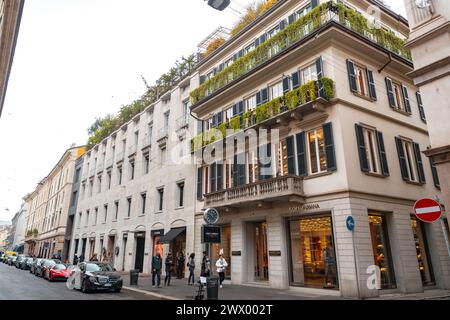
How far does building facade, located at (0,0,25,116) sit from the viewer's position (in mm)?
17516

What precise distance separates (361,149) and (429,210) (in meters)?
7.29

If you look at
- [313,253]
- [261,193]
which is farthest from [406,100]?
[313,253]

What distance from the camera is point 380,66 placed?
59.2 feet

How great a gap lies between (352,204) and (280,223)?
402cm

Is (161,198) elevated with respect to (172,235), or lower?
elevated

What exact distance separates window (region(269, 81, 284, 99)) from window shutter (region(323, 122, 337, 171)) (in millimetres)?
4038

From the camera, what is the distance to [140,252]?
92.9 feet

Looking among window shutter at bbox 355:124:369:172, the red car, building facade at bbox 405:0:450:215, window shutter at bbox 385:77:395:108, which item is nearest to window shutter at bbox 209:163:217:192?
window shutter at bbox 355:124:369:172

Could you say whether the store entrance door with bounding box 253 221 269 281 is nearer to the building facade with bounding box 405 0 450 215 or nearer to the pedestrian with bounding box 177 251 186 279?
the pedestrian with bounding box 177 251 186 279

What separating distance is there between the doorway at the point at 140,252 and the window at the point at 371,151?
20.1 meters

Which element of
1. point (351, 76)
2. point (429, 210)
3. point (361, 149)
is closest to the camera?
point (429, 210)

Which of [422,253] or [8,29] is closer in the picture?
[422,253]

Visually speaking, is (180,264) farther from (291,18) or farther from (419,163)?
(291,18)

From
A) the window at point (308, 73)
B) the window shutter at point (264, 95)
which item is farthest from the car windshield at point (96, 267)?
the window at point (308, 73)
